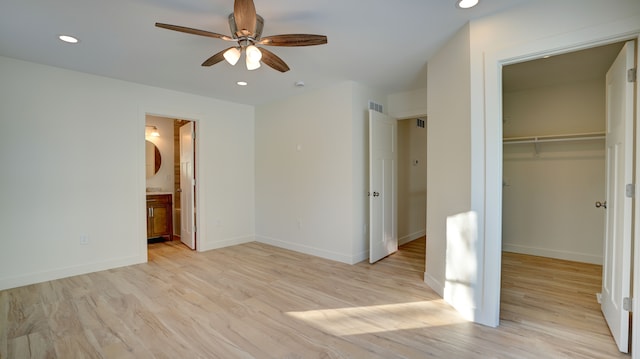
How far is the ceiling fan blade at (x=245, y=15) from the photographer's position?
179cm

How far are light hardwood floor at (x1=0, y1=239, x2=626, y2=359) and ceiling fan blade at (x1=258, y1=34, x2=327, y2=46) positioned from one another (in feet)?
7.33

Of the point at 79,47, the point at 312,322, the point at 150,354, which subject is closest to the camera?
the point at 150,354

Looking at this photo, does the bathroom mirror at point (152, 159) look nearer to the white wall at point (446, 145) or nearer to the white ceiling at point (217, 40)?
the white ceiling at point (217, 40)

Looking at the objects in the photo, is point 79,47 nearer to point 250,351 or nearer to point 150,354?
point 150,354

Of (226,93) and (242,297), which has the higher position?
(226,93)

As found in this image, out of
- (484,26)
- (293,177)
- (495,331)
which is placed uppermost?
(484,26)

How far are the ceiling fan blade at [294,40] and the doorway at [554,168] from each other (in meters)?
2.68

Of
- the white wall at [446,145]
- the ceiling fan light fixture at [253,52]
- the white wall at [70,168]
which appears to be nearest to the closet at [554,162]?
the white wall at [446,145]

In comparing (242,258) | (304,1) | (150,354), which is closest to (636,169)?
(304,1)

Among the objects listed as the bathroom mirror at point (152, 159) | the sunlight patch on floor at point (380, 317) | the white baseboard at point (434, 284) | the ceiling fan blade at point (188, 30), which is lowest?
the sunlight patch on floor at point (380, 317)

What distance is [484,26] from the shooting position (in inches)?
90.7

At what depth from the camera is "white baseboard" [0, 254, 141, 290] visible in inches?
124

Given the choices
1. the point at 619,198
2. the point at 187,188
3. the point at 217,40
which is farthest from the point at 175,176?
the point at 619,198

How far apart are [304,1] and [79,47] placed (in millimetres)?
2380
